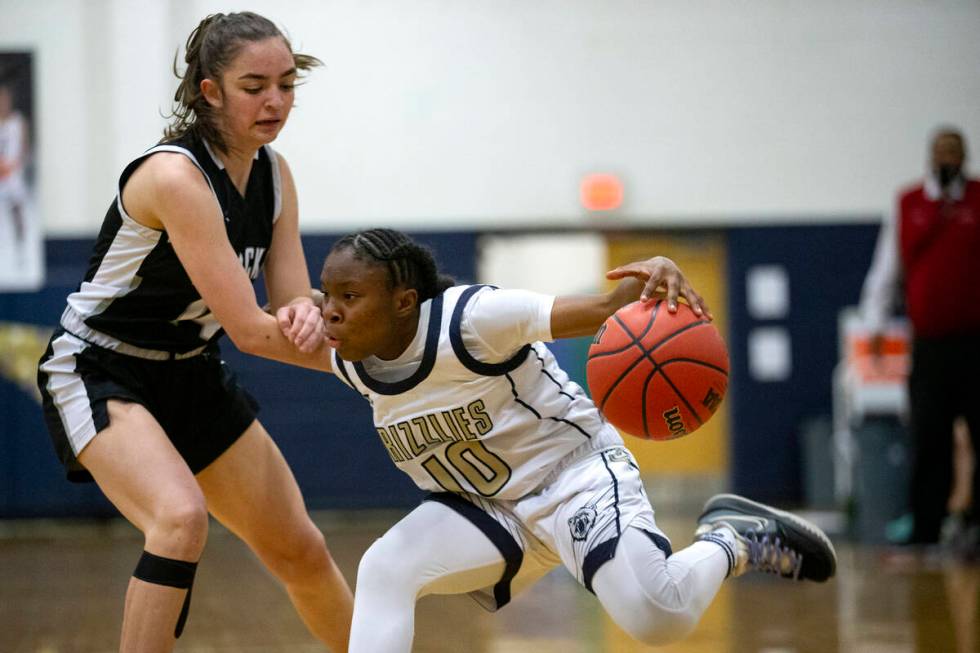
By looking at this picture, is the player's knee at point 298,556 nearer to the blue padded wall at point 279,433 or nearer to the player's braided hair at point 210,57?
the player's braided hair at point 210,57

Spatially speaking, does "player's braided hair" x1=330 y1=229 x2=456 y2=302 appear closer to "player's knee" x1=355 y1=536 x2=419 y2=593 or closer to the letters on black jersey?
the letters on black jersey

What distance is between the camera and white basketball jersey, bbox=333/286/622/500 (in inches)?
113

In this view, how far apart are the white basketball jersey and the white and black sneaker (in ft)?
1.61

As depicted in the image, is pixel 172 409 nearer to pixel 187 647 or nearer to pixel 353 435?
pixel 187 647

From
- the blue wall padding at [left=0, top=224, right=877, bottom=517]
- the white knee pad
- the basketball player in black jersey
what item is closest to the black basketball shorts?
the basketball player in black jersey

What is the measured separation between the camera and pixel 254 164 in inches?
125

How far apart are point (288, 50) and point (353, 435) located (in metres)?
7.22

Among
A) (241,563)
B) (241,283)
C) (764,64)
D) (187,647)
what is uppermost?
(764,64)

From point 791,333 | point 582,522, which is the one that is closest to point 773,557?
point 582,522

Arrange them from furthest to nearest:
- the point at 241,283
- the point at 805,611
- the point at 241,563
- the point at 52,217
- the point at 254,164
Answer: the point at 52,217 → the point at 241,563 → the point at 805,611 → the point at 254,164 → the point at 241,283

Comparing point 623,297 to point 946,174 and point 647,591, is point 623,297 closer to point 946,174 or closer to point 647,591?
point 647,591

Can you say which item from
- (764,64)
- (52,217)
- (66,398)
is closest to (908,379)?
(764,64)

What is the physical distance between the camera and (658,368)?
111 inches

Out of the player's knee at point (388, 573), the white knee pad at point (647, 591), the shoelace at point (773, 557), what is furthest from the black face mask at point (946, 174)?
the player's knee at point (388, 573)
